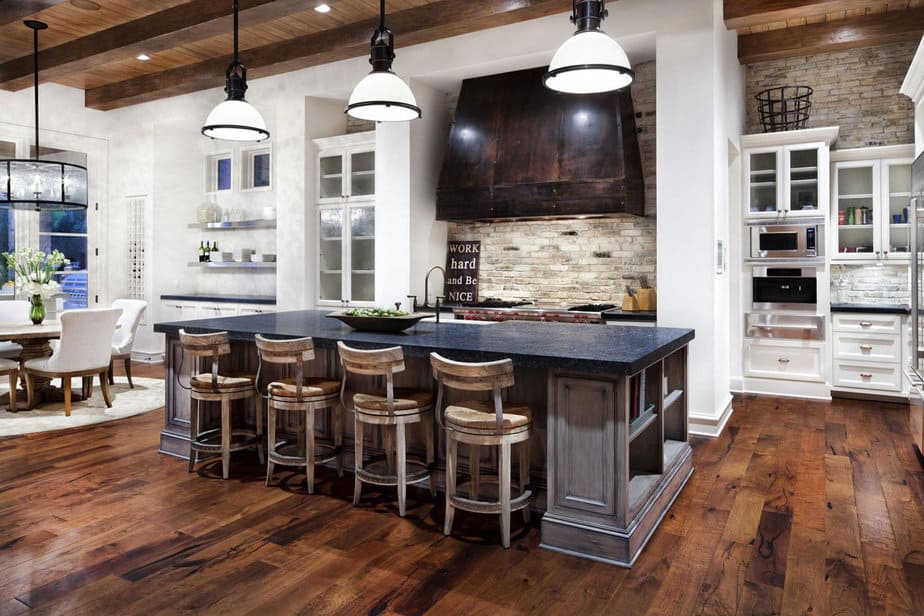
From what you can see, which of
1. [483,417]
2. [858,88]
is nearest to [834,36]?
[858,88]

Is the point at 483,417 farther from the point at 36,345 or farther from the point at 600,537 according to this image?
the point at 36,345

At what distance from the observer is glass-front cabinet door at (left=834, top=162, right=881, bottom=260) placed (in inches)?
237

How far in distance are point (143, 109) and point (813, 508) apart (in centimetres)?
871

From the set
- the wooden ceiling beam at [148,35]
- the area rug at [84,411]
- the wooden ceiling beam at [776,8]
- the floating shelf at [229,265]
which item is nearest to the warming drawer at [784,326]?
the wooden ceiling beam at [776,8]

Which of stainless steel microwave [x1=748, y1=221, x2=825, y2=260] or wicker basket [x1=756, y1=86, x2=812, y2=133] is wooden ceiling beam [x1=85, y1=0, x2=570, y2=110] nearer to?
wicker basket [x1=756, y1=86, x2=812, y2=133]

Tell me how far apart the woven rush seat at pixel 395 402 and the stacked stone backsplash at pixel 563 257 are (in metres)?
3.26

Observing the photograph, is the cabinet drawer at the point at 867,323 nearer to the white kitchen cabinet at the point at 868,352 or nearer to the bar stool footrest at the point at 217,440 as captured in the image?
the white kitchen cabinet at the point at 868,352

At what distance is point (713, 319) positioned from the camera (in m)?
4.84

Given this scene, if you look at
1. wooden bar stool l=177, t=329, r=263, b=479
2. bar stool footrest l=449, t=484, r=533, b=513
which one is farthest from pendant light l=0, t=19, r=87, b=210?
bar stool footrest l=449, t=484, r=533, b=513

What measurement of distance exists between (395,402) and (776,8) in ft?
14.1

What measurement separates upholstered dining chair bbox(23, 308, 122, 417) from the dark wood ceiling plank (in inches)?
92.7

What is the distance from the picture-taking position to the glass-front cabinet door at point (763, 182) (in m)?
6.12

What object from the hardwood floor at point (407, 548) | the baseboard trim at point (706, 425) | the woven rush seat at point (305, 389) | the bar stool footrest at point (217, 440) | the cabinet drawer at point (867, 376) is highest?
the woven rush seat at point (305, 389)

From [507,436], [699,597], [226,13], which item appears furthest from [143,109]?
[699,597]
